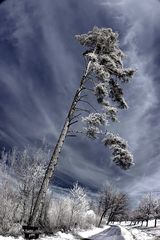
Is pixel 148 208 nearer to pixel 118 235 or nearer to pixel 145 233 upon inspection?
pixel 145 233

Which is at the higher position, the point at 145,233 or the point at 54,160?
the point at 145,233

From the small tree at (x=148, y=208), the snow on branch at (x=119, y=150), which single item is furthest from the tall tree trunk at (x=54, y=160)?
the small tree at (x=148, y=208)

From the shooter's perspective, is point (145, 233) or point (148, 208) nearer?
point (145, 233)

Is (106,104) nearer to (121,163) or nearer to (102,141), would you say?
(102,141)

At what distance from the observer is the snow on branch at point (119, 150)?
1569cm

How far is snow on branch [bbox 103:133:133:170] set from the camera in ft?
51.5

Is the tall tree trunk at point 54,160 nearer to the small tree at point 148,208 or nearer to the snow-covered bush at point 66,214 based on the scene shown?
the snow-covered bush at point 66,214

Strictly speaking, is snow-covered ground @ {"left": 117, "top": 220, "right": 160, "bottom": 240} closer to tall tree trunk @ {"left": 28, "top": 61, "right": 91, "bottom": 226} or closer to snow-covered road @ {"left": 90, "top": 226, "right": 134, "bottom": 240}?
snow-covered road @ {"left": 90, "top": 226, "right": 134, "bottom": 240}

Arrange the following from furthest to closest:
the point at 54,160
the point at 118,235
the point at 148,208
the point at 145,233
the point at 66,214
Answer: the point at 148,208, the point at 145,233, the point at 66,214, the point at 118,235, the point at 54,160

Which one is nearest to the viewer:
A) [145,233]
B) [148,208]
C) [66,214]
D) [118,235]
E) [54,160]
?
[54,160]

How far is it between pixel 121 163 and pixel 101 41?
760 centimetres

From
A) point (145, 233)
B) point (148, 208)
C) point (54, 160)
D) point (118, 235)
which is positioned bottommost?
point (118, 235)

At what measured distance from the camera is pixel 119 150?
15.8 metres

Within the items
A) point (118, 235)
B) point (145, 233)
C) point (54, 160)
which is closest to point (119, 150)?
point (54, 160)
